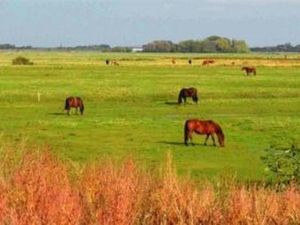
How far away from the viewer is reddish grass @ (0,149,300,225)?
35.3 feet

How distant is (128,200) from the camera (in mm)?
11211

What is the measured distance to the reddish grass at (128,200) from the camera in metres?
10.8

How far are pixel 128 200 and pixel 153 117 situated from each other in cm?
3115

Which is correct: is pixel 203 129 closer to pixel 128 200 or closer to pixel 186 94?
pixel 186 94

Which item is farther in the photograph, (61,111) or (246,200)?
(61,111)

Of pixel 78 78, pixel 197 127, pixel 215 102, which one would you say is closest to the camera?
pixel 197 127

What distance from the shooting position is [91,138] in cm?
3328

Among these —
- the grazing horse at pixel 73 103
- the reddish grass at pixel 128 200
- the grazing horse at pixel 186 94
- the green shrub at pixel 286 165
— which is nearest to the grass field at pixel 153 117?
the grazing horse at pixel 186 94

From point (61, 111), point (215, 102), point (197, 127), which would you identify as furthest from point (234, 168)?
point (215, 102)

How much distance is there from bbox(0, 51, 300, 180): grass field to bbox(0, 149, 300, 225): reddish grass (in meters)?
7.39

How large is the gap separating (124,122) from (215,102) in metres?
15.8

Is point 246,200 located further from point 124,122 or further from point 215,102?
point 215,102

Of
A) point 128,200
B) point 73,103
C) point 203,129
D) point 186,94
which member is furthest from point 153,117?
point 128,200

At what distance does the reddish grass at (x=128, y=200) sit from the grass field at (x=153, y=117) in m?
7.39
